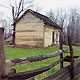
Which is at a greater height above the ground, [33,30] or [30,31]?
[33,30]

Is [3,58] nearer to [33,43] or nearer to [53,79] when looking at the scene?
[53,79]

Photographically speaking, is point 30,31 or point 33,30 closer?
point 33,30

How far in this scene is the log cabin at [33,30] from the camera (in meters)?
13.8

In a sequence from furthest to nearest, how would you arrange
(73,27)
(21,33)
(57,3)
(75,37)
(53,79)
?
1. (57,3)
2. (73,27)
3. (75,37)
4. (21,33)
5. (53,79)

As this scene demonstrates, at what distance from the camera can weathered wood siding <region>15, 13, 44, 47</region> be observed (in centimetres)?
1391

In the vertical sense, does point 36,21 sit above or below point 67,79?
above

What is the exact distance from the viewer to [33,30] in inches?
564

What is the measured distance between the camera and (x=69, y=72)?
3.50 metres

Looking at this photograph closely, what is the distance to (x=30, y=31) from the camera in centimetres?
1448

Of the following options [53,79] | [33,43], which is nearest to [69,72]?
[53,79]

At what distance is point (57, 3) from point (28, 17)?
38.6 metres

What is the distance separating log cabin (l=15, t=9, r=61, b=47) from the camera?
1384 cm

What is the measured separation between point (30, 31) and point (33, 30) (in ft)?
1.45

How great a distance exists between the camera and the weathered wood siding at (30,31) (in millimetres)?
13914
